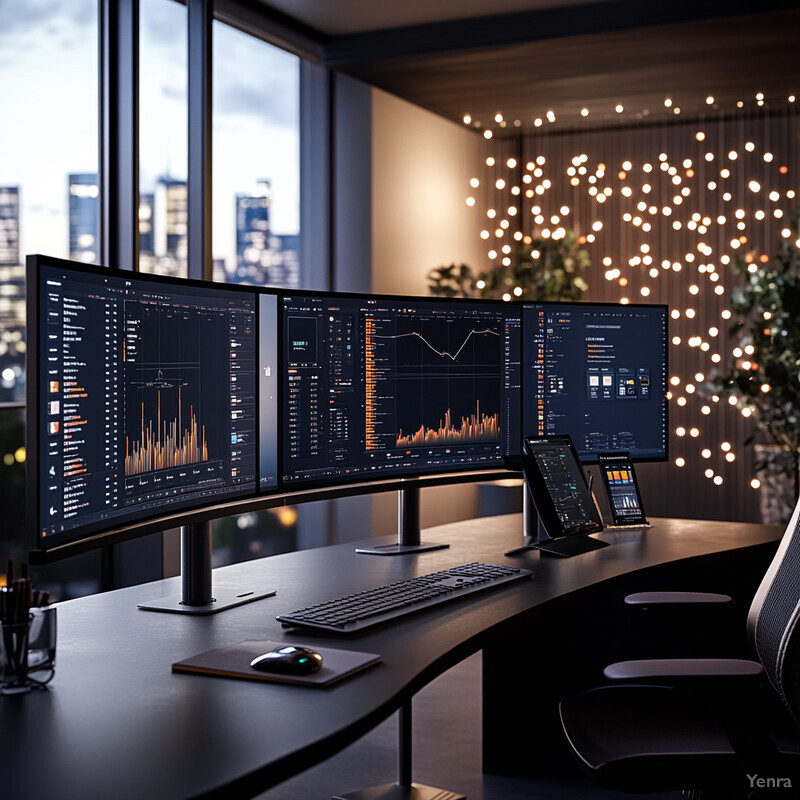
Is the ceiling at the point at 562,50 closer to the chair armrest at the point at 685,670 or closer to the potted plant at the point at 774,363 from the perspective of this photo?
the potted plant at the point at 774,363

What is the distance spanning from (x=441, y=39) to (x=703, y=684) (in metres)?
3.52

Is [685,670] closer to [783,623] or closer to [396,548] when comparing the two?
[783,623]

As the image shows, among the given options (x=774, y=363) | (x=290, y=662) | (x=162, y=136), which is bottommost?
(x=290, y=662)

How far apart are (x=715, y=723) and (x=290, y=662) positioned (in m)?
0.91

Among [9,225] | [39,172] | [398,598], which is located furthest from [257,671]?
[39,172]

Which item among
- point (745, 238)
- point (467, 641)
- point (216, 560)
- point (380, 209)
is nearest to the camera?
point (467, 641)

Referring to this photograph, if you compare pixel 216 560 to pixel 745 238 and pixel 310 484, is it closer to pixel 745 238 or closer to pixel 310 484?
pixel 310 484

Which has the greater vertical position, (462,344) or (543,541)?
(462,344)

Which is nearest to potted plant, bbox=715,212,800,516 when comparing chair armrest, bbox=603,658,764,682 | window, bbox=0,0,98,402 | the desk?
the desk

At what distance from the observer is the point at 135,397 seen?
5.75ft

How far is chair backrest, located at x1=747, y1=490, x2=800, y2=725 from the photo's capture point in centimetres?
162

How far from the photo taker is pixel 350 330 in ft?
7.72

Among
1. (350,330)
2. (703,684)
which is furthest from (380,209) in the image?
(703,684)

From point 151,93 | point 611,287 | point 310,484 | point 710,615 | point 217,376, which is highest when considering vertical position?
point 151,93
